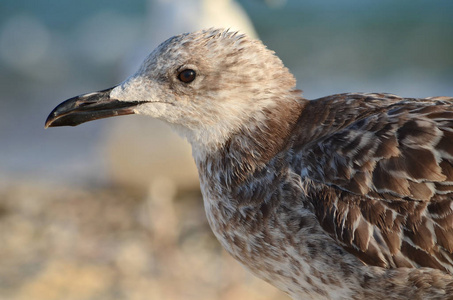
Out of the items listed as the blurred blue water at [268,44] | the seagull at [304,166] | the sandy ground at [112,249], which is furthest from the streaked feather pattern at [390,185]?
the blurred blue water at [268,44]

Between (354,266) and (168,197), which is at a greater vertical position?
(354,266)

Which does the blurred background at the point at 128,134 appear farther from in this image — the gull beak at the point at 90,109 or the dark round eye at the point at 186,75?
the dark round eye at the point at 186,75

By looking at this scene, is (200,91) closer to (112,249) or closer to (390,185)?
(390,185)

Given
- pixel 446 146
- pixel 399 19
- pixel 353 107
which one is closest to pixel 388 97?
pixel 353 107

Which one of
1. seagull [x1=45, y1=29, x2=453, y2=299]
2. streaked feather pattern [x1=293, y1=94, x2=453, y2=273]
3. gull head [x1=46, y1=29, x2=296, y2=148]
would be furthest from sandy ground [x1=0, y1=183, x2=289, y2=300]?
streaked feather pattern [x1=293, y1=94, x2=453, y2=273]

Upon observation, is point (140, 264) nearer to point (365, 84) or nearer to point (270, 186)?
point (270, 186)

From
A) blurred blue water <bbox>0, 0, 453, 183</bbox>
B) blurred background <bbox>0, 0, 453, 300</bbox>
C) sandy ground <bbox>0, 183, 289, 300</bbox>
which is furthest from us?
blurred blue water <bbox>0, 0, 453, 183</bbox>

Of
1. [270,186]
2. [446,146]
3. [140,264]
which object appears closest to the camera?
[446,146]

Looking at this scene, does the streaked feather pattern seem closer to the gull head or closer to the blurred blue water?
the gull head
